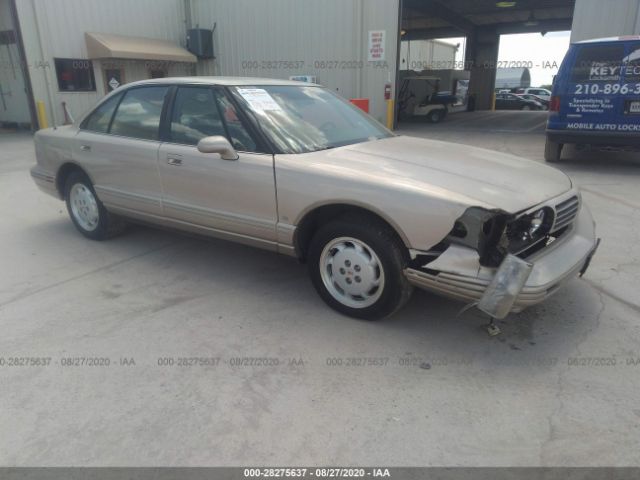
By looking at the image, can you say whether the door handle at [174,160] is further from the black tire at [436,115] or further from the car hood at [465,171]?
the black tire at [436,115]

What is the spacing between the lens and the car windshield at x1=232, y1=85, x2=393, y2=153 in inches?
144

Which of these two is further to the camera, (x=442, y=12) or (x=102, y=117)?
(x=442, y=12)

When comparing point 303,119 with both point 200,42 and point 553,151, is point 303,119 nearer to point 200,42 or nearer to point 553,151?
point 553,151

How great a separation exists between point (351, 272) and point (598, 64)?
22.5 feet

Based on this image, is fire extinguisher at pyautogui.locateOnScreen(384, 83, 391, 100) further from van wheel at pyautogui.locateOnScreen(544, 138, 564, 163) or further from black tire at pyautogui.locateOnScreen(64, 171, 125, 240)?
black tire at pyautogui.locateOnScreen(64, 171, 125, 240)

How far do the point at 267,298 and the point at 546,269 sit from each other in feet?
6.48

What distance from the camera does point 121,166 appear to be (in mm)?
4477

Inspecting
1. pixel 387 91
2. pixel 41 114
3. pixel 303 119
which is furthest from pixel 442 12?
pixel 303 119

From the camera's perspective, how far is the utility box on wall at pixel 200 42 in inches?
687

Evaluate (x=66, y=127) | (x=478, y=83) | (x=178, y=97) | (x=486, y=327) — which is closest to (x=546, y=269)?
(x=486, y=327)

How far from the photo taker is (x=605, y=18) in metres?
11.8

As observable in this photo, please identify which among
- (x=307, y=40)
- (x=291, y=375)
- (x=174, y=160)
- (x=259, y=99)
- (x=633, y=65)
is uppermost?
(x=307, y=40)

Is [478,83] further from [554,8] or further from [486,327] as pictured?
[486,327]

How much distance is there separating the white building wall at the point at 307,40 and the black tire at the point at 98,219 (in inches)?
455
